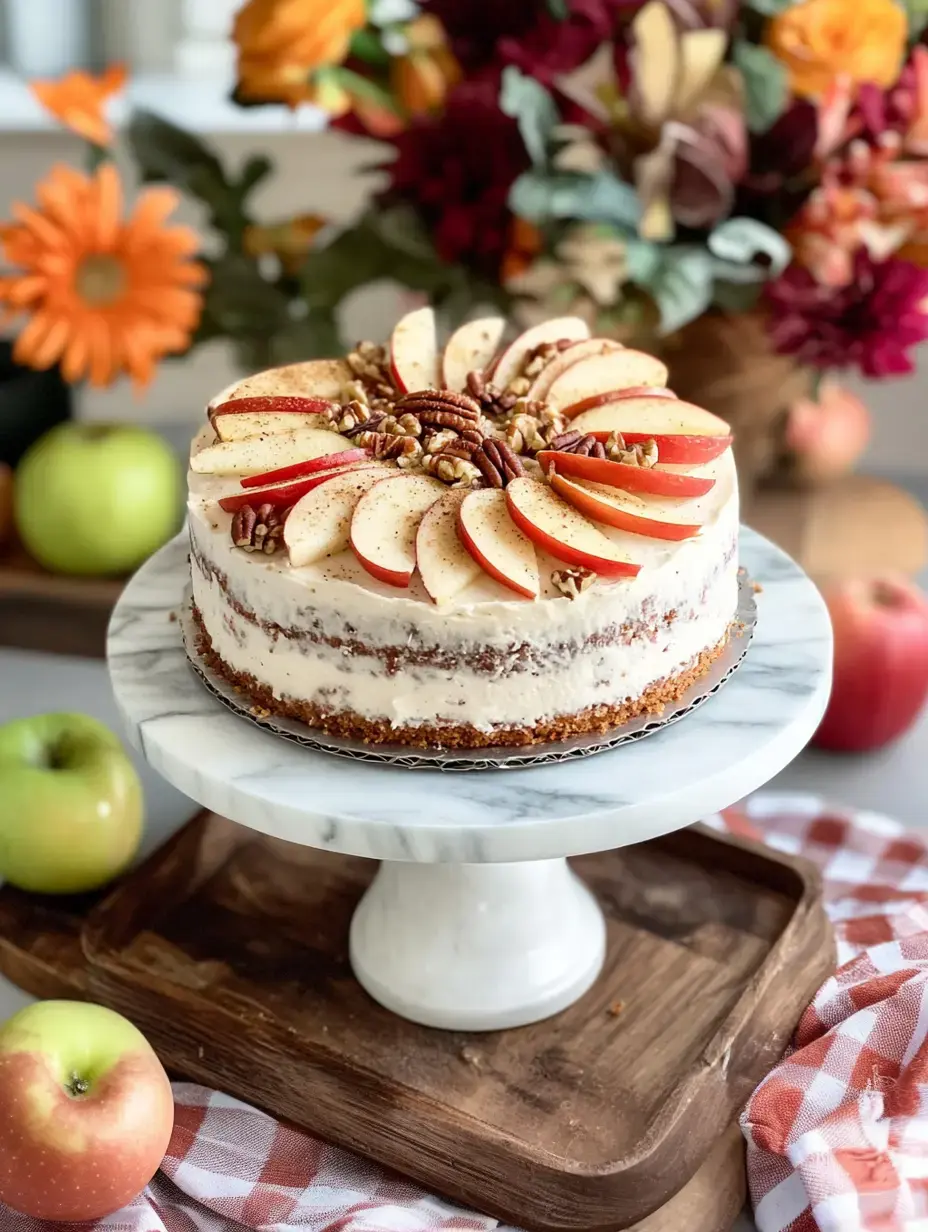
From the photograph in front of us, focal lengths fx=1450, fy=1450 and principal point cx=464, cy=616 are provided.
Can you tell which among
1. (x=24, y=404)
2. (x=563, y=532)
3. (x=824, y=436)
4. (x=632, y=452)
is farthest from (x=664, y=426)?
(x=24, y=404)

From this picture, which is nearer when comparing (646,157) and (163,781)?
(646,157)

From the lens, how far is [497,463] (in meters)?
1.12

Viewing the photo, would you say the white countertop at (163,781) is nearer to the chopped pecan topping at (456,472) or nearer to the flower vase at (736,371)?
the flower vase at (736,371)

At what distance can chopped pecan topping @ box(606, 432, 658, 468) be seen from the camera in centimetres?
113

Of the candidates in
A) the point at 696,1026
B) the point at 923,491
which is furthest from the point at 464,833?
the point at 923,491

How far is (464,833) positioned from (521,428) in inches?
13.4

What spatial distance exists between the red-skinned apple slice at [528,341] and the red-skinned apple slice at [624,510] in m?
0.20

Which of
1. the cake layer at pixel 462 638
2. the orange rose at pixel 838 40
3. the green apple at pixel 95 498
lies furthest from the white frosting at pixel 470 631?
the green apple at pixel 95 498

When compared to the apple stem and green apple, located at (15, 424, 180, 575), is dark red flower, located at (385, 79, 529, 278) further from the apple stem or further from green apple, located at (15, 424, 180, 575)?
the apple stem

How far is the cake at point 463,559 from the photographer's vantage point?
104cm

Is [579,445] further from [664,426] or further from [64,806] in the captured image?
[64,806]

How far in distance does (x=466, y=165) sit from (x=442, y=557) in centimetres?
64

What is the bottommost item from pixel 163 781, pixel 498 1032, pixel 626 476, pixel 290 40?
pixel 163 781

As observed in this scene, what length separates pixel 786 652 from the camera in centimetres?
121
